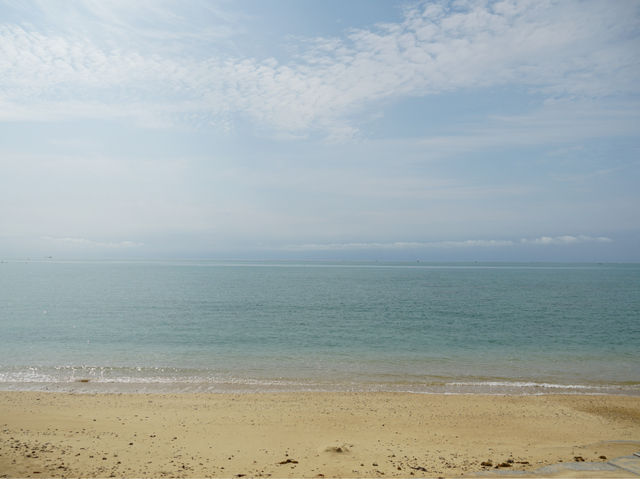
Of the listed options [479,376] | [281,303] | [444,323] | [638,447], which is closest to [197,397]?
[479,376]

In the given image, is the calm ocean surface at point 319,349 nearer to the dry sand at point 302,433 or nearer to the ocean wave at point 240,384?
the ocean wave at point 240,384

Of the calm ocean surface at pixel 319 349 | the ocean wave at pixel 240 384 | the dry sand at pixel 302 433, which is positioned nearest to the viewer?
the dry sand at pixel 302 433

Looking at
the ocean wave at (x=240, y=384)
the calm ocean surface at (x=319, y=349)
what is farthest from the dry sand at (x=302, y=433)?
the calm ocean surface at (x=319, y=349)

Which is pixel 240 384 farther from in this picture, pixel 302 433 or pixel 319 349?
pixel 319 349

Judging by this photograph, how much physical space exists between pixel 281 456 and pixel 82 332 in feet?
98.7

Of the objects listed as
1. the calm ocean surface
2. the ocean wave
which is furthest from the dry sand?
the calm ocean surface

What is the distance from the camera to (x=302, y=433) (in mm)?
13578

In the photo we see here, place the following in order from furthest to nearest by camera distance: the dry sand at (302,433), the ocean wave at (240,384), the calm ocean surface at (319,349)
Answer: the calm ocean surface at (319,349) < the ocean wave at (240,384) < the dry sand at (302,433)

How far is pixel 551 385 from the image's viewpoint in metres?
20.2

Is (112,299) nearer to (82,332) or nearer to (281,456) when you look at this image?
(82,332)

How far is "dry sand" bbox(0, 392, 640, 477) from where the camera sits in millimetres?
10250

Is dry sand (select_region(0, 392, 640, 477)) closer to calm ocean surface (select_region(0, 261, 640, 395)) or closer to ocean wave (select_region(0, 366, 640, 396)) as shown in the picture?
ocean wave (select_region(0, 366, 640, 396))

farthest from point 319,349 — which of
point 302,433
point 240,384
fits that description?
point 302,433

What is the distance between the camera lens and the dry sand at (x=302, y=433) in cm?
1025
